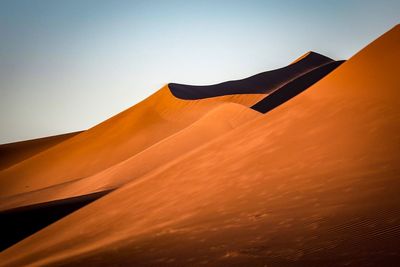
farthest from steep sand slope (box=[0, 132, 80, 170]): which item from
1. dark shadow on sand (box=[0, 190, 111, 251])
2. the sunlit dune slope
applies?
dark shadow on sand (box=[0, 190, 111, 251])

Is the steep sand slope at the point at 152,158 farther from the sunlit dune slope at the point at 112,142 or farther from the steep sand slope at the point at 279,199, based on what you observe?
the sunlit dune slope at the point at 112,142

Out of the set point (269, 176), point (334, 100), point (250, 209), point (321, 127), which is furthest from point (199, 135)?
point (250, 209)

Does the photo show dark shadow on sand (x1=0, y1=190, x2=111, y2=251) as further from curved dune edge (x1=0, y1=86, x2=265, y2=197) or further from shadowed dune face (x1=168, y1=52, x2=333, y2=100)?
shadowed dune face (x1=168, y1=52, x2=333, y2=100)

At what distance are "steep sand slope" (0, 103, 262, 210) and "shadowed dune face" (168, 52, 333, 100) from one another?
15890 millimetres

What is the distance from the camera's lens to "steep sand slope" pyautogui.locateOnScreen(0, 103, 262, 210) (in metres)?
17.2

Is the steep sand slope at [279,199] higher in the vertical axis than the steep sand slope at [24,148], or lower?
lower

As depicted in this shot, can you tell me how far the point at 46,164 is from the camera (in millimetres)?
34406

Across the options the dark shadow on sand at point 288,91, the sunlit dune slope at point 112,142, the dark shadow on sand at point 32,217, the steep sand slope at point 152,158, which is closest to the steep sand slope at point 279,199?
the dark shadow on sand at point 32,217

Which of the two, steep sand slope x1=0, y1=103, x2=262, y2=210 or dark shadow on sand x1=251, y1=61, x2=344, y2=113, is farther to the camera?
dark shadow on sand x1=251, y1=61, x2=344, y2=113

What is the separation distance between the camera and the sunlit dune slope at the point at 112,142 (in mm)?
29859

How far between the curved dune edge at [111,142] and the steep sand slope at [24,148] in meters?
13.5

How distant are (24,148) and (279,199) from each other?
53.6 m

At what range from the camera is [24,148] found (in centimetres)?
5406

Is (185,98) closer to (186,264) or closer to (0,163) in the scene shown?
(0,163)
